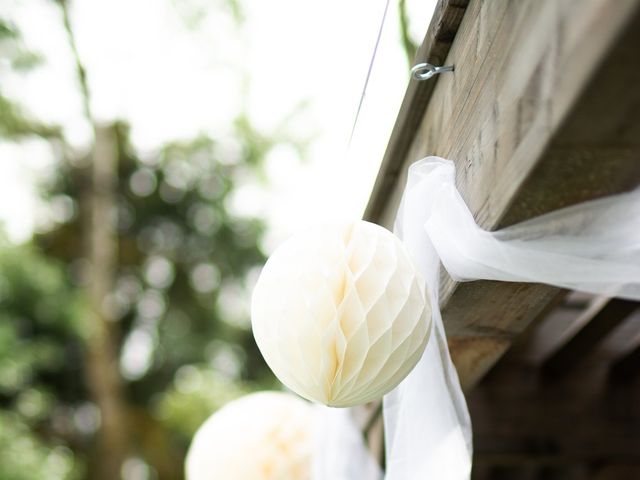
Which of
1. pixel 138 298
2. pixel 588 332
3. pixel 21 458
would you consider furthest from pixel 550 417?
pixel 138 298

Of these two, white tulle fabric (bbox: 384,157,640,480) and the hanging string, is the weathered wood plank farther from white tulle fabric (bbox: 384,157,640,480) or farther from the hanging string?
the hanging string

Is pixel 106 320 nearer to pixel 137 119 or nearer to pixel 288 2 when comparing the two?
pixel 137 119

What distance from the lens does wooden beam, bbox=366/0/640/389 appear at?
0.48m

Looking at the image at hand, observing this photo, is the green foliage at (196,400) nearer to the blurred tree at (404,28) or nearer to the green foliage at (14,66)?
the green foliage at (14,66)

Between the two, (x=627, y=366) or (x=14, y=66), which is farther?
(x=14, y=66)

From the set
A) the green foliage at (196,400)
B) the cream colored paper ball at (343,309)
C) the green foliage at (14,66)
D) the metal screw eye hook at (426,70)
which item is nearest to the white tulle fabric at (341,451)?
the cream colored paper ball at (343,309)

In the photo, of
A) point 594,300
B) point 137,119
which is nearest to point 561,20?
point 594,300

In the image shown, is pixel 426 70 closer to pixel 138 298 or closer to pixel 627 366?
pixel 627 366

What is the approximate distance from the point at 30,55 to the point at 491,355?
12.4 feet

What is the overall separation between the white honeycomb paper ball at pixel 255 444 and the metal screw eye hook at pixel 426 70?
3.04 ft

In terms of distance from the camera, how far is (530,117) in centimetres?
59

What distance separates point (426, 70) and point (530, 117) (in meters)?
0.28

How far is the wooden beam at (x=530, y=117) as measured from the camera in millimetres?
482

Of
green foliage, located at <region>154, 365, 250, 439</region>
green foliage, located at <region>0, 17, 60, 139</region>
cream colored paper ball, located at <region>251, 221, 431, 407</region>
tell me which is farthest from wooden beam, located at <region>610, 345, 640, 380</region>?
green foliage, located at <region>0, 17, 60, 139</region>
